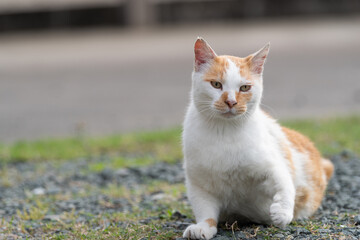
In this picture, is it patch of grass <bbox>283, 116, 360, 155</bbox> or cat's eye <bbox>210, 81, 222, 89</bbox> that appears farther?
patch of grass <bbox>283, 116, 360, 155</bbox>

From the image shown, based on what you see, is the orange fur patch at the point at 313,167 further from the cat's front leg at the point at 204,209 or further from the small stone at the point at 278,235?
the cat's front leg at the point at 204,209

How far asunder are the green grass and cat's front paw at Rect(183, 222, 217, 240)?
228 centimetres

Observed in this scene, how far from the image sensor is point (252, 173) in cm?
342

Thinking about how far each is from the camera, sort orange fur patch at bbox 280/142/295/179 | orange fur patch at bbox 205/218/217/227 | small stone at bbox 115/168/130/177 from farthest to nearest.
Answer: small stone at bbox 115/168/130/177 < orange fur patch at bbox 280/142/295/179 < orange fur patch at bbox 205/218/217/227

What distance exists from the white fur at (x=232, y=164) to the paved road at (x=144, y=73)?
8.95 ft

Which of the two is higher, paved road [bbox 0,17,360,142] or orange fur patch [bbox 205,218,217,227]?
orange fur patch [bbox 205,218,217,227]

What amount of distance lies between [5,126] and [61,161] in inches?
90.8

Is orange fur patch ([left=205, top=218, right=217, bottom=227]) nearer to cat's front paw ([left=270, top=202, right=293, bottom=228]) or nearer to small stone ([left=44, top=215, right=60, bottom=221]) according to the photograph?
cat's front paw ([left=270, top=202, right=293, bottom=228])

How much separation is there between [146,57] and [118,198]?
7.64 m

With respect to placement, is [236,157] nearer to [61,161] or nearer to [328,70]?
[61,161]

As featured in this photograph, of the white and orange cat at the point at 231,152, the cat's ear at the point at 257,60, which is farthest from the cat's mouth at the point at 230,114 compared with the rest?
the cat's ear at the point at 257,60

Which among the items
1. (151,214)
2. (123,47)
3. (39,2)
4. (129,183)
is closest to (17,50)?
(39,2)

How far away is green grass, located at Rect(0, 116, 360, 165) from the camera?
5.95 m

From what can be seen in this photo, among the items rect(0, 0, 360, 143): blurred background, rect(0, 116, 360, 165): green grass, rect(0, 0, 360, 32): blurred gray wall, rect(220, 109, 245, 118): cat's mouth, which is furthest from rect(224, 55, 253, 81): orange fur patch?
rect(0, 0, 360, 32): blurred gray wall
